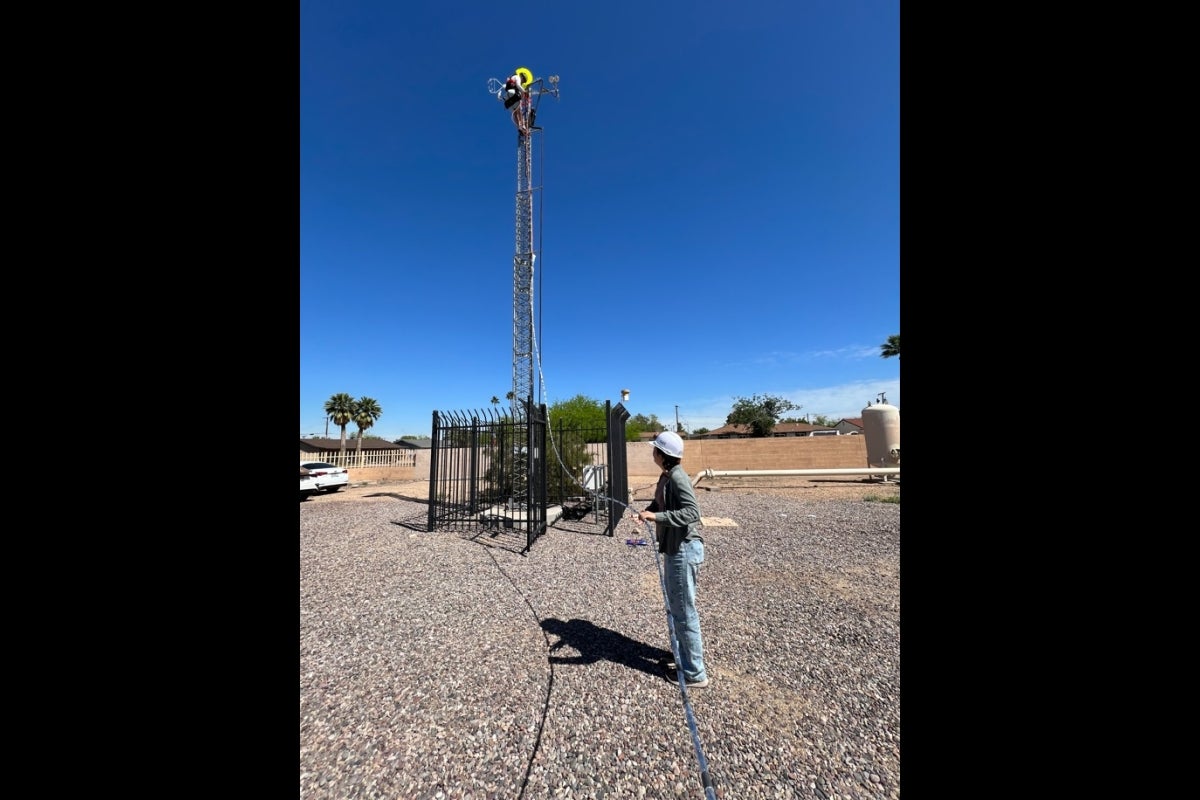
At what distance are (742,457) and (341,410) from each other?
3991 centimetres

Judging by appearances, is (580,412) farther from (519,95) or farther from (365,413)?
(365,413)

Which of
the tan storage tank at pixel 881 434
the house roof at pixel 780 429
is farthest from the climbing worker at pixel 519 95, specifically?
the house roof at pixel 780 429

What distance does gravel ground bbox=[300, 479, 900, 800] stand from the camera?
8.45ft

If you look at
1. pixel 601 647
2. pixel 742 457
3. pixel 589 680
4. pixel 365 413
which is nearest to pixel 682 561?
pixel 589 680

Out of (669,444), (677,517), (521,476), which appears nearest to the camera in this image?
(677,517)

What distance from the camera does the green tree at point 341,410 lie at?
4516cm

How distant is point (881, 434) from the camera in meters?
18.8

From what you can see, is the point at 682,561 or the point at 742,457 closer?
the point at 682,561

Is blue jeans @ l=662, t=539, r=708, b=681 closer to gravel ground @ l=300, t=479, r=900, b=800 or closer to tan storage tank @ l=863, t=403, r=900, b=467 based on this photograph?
gravel ground @ l=300, t=479, r=900, b=800

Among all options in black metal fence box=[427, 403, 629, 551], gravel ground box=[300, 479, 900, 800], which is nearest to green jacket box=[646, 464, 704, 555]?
gravel ground box=[300, 479, 900, 800]
